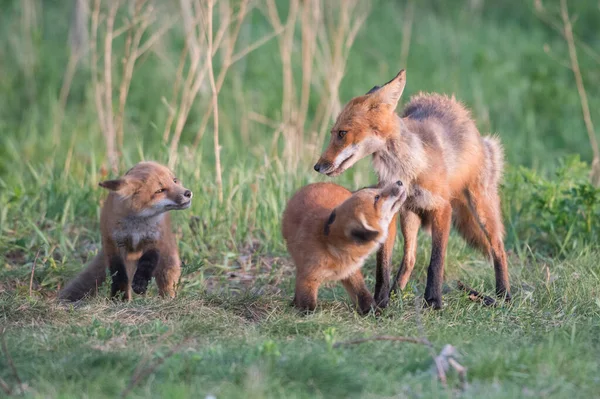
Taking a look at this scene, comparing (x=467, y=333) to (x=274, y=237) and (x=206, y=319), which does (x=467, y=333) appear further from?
(x=274, y=237)

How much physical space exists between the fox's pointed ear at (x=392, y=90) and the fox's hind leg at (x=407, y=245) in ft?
2.95

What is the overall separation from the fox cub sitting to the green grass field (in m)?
0.20

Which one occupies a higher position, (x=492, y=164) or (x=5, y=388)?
(x=492, y=164)

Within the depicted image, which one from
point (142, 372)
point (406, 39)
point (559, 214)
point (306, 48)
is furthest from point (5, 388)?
point (406, 39)

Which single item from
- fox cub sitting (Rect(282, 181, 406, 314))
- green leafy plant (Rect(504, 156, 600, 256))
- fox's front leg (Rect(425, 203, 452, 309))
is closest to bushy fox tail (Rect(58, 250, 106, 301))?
fox cub sitting (Rect(282, 181, 406, 314))

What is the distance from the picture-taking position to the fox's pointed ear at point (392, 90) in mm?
5406

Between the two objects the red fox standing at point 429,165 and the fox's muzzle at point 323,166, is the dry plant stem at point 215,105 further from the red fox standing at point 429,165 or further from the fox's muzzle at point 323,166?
the fox's muzzle at point 323,166

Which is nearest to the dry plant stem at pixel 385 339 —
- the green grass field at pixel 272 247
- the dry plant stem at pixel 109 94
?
the green grass field at pixel 272 247

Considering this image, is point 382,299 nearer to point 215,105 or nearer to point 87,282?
point 87,282

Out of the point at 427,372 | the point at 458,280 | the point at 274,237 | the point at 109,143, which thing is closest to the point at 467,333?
the point at 427,372

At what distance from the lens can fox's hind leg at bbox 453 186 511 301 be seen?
6051mm

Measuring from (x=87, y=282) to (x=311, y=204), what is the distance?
180 centimetres

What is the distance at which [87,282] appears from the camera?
6.16 m

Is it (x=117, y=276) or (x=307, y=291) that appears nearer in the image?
(x=307, y=291)
